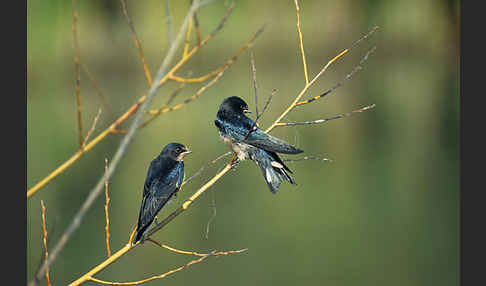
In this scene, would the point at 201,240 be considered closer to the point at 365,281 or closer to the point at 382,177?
the point at 365,281

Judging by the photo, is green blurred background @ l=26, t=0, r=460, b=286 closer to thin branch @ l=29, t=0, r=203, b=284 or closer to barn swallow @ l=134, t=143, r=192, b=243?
thin branch @ l=29, t=0, r=203, b=284

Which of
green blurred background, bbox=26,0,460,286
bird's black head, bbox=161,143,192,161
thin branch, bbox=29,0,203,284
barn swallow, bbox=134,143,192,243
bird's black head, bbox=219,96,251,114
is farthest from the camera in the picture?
green blurred background, bbox=26,0,460,286

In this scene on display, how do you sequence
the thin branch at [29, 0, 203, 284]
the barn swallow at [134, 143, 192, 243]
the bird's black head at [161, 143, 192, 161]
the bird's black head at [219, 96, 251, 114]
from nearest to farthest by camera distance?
the thin branch at [29, 0, 203, 284] → the barn swallow at [134, 143, 192, 243] → the bird's black head at [161, 143, 192, 161] → the bird's black head at [219, 96, 251, 114]

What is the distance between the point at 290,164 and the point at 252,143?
959 cm

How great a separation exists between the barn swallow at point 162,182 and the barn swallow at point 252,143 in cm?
34

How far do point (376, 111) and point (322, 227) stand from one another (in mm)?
9264

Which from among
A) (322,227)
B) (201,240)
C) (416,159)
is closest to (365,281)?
(322,227)

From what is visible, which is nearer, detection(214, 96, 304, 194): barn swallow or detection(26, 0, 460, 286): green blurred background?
detection(214, 96, 304, 194): barn swallow

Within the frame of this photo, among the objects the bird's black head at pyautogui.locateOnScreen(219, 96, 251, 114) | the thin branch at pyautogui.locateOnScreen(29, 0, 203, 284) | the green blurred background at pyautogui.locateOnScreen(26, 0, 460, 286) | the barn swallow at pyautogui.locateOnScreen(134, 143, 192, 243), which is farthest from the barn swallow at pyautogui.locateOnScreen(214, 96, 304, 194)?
the thin branch at pyautogui.locateOnScreen(29, 0, 203, 284)

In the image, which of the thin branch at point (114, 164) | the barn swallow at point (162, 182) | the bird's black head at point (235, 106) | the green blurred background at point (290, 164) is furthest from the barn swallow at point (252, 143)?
the thin branch at point (114, 164)

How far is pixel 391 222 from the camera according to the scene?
11.0 m

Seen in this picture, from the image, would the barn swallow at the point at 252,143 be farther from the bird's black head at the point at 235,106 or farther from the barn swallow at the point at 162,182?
the barn swallow at the point at 162,182

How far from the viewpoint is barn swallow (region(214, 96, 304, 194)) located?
10.5ft

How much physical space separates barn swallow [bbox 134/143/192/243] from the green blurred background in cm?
39
